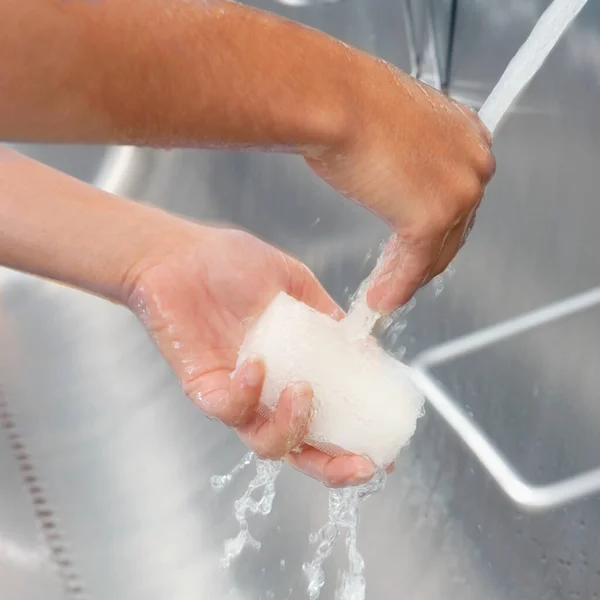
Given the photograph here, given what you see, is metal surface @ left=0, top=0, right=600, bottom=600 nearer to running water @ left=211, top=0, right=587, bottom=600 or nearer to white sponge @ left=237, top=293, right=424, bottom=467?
Answer: running water @ left=211, top=0, right=587, bottom=600

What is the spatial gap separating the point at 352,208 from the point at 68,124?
0.62 m

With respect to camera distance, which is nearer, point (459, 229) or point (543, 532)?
point (459, 229)

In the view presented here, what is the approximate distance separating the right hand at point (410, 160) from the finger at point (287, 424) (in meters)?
0.11

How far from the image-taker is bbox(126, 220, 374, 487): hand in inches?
18.4

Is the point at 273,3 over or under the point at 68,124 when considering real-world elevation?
under

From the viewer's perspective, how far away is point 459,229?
41 cm

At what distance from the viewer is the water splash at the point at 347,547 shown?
735mm

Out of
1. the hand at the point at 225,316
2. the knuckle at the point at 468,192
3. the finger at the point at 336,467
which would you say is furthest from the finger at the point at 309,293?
the knuckle at the point at 468,192

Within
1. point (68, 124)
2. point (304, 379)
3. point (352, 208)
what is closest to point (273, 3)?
point (352, 208)

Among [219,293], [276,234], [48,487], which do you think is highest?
[219,293]

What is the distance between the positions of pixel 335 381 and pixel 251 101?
0.22 m

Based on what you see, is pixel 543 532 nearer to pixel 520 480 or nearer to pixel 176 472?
pixel 520 480

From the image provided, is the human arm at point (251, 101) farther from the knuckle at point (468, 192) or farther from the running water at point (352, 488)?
the running water at point (352, 488)

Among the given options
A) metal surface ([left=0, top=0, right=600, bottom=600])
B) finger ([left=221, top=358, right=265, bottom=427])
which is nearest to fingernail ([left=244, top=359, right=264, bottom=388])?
finger ([left=221, top=358, right=265, bottom=427])
